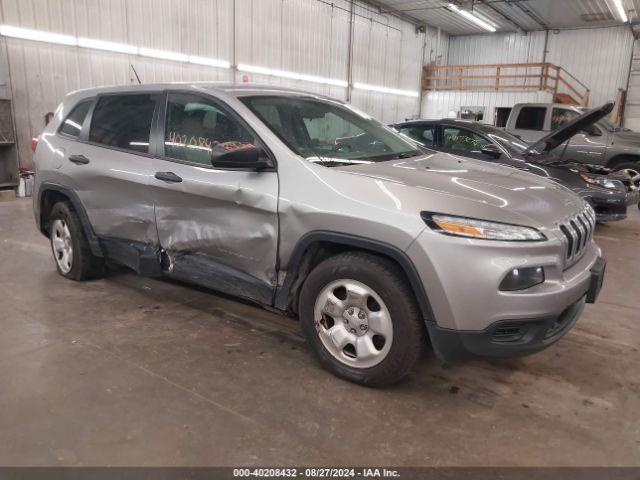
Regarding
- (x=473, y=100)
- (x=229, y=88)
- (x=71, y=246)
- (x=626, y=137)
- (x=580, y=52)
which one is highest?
(x=580, y=52)

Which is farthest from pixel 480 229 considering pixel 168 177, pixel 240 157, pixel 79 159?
pixel 79 159

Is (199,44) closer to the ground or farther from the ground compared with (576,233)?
farther from the ground

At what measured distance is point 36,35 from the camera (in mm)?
9164

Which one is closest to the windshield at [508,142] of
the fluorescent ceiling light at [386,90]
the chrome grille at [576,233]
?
the chrome grille at [576,233]

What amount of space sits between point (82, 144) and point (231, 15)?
1044cm

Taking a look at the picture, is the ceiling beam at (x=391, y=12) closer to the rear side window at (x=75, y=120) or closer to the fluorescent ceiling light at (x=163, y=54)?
the fluorescent ceiling light at (x=163, y=54)

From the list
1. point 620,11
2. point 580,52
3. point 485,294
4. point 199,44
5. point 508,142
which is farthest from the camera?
point 580,52

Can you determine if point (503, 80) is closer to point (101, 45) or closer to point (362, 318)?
point (101, 45)

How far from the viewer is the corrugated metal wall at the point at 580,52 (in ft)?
63.3

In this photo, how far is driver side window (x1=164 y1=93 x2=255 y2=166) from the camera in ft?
9.62

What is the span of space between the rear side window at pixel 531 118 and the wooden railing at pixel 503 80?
8.28 metres

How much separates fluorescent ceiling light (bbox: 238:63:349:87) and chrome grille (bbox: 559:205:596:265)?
11980 mm

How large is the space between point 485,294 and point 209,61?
11967mm

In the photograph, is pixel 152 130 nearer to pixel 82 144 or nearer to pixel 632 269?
pixel 82 144
